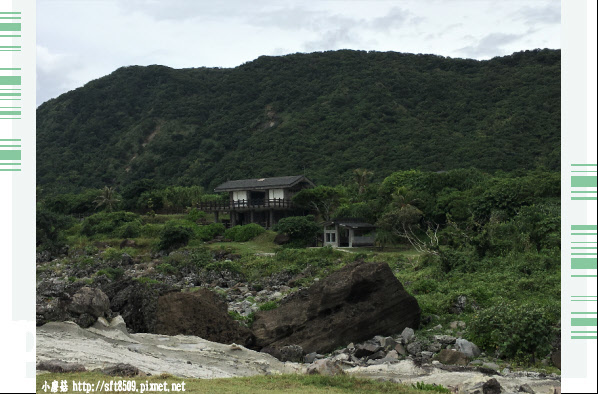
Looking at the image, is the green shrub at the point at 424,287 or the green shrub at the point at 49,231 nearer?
the green shrub at the point at 424,287

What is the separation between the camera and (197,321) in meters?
15.5

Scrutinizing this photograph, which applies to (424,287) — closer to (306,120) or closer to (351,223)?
(351,223)

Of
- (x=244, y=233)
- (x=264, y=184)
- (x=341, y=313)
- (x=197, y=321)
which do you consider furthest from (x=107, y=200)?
(x=341, y=313)

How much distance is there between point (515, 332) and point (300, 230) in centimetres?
2696

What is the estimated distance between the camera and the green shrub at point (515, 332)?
13.9m

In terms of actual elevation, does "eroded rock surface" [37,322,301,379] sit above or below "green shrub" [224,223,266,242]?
below

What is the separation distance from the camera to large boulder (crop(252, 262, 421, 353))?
51.9 ft

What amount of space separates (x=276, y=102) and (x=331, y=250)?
3000 inches

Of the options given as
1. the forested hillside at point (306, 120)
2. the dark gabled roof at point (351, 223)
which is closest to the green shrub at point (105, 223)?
the dark gabled roof at point (351, 223)

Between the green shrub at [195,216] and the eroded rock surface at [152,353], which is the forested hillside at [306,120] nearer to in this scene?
the green shrub at [195,216]

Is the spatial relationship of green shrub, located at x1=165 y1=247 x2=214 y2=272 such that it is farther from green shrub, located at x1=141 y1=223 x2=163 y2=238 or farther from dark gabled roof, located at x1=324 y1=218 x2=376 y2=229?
green shrub, located at x1=141 y1=223 x2=163 y2=238

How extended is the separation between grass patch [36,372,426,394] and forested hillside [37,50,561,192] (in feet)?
183

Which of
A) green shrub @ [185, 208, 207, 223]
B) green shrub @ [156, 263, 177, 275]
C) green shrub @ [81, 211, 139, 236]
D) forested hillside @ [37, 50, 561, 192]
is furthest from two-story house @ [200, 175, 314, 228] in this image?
forested hillside @ [37, 50, 561, 192]

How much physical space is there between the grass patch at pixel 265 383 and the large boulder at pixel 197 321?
4.74m
